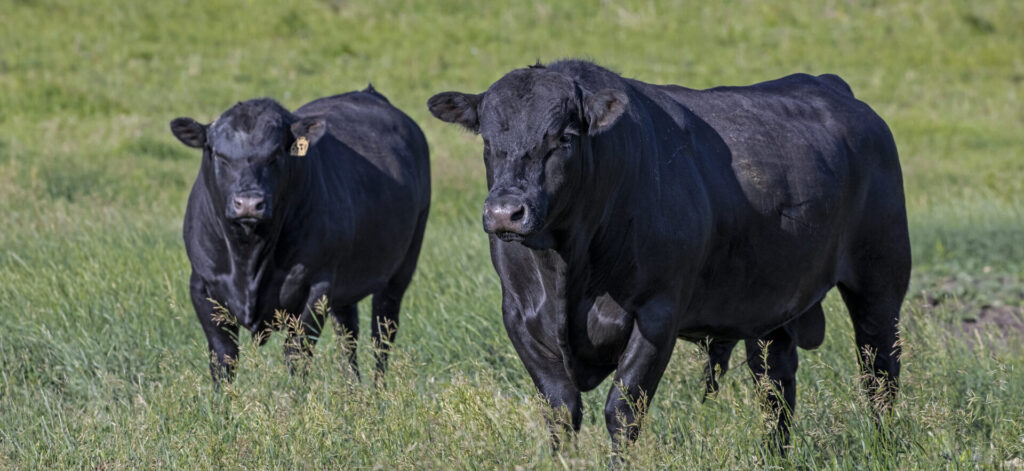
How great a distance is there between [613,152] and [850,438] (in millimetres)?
1518

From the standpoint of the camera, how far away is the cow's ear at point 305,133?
738 centimetres

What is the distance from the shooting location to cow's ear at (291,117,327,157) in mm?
7383

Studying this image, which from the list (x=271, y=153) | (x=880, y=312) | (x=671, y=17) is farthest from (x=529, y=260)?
(x=671, y=17)

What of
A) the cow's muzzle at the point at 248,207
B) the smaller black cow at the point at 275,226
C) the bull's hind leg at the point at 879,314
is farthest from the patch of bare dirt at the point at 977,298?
the cow's muzzle at the point at 248,207

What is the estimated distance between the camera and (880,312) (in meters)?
6.23

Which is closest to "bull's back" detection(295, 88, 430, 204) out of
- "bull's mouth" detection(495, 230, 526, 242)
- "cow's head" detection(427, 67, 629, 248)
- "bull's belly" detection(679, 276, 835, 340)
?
"bull's belly" detection(679, 276, 835, 340)

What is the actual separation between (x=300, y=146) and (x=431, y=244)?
4.58 m

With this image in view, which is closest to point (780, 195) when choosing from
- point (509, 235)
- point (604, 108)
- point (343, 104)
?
point (604, 108)

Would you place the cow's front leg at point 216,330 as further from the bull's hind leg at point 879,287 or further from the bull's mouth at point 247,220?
the bull's hind leg at point 879,287

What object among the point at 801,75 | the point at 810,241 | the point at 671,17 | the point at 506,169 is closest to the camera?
the point at 506,169

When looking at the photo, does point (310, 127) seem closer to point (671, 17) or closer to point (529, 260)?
point (529, 260)

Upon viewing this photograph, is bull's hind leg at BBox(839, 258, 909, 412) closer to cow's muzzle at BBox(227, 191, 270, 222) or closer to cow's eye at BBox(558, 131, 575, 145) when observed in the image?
cow's eye at BBox(558, 131, 575, 145)

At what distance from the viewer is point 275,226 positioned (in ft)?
24.0

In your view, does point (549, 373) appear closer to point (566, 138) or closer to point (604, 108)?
point (566, 138)
